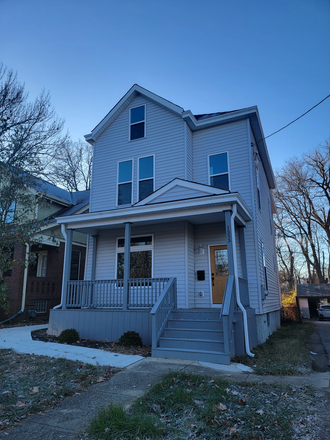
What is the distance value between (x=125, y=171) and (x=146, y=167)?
954mm

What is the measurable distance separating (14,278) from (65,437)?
10832mm

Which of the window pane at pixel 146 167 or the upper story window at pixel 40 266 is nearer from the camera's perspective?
the window pane at pixel 146 167

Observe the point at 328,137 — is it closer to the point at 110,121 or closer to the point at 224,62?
the point at 224,62

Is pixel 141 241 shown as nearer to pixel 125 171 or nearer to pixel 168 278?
pixel 168 278

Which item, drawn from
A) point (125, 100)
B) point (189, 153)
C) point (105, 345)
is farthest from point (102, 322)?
point (125, 100)

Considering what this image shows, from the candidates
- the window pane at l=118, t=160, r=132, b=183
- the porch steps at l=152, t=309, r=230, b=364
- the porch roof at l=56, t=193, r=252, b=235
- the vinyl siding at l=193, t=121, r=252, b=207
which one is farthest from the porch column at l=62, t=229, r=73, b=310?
the vinyl siding at l=193, t=121, r=252, b=207

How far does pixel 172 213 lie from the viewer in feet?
29.5

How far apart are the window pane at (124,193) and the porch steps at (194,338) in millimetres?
5221

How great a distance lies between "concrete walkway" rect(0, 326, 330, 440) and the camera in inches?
132

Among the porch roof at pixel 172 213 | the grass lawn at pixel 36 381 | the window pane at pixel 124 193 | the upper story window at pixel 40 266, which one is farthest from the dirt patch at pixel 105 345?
the upper story window at pixel 40 266

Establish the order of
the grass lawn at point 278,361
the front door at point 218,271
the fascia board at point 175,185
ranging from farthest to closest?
the front door at point 218,271 < the fascia board at point 175,185 < the grass lawn at point 278,361

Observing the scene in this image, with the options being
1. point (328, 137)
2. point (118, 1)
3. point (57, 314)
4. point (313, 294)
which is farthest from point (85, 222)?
point (328, 137)

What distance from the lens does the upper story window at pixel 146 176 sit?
37.6ft

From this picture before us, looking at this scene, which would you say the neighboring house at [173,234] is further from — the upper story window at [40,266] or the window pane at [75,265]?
the upper story window at [40,266]
